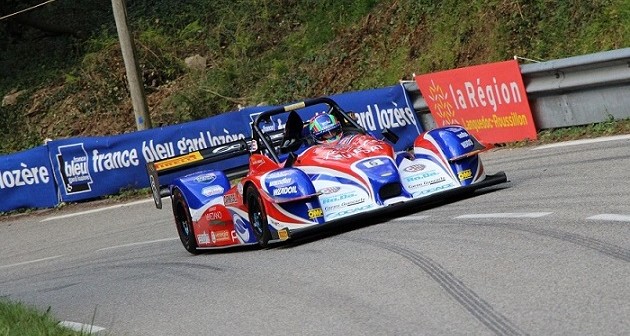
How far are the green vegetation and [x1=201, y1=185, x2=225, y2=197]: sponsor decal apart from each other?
12.2 feet

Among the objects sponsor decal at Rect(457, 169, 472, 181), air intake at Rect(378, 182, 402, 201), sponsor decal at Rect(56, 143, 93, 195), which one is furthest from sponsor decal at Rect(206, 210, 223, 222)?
sponsor decal at Rect(56, 143, 93, 195)

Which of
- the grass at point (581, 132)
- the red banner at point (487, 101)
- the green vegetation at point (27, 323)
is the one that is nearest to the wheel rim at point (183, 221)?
the green vegetation at point (27, 323)

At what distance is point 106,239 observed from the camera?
55.6ft

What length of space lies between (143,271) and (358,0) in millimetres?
15560

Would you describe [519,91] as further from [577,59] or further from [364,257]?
[364,257]

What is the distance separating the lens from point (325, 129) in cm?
1234

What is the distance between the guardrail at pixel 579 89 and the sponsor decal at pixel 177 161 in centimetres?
525

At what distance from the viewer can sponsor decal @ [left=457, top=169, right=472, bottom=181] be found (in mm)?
11508

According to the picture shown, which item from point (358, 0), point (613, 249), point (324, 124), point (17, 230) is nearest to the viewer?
point (613, 249)

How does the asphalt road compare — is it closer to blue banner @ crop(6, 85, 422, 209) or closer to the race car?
the race car

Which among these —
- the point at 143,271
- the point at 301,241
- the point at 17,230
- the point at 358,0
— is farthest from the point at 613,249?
the point at 358,0

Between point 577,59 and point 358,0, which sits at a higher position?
point 358,0

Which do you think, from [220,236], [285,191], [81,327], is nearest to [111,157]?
[220,236]

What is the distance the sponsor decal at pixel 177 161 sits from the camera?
1353 centimetres
